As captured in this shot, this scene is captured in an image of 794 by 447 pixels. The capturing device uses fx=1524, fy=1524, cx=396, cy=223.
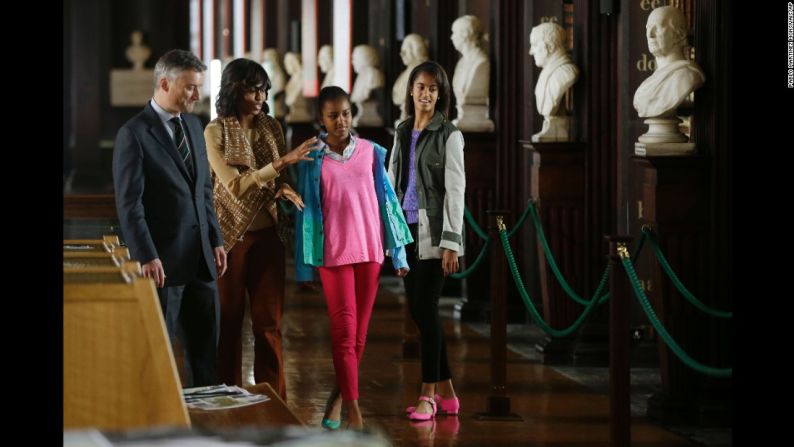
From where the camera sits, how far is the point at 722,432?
731 centimetres

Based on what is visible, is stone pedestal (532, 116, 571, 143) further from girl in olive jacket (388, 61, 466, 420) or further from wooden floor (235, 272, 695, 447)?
girl in olive jacket (388, 61, 466, 420)

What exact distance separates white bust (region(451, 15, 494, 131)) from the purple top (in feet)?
14.0

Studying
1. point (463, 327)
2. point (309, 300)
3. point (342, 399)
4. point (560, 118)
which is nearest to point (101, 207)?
point (309, 300)

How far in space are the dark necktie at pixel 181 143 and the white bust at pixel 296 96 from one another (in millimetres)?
15060

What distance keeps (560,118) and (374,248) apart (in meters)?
3.49

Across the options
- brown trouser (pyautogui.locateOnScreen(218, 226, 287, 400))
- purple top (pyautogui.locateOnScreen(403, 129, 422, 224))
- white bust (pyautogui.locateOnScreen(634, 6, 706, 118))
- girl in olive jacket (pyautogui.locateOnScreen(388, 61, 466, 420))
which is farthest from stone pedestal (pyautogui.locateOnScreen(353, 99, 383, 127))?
brown trouser (pyautogui.locateOnScreen(218, 226, 287, 400))

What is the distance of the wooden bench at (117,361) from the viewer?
123 inches

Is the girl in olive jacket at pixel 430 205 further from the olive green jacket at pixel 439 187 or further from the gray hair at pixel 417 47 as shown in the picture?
the gray hair at pixel 417 47

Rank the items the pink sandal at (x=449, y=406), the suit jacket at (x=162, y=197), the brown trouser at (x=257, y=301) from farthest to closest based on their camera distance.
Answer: the pink sandal at (x=449, y=406)
the brown trouser at (x=257, y=301)
the suit jacket at (x=162, y=197)

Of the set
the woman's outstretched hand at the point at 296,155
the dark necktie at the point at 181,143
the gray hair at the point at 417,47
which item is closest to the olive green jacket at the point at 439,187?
the woman's outstretched hand at the point at 296,155

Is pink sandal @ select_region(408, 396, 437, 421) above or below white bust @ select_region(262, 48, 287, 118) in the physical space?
below

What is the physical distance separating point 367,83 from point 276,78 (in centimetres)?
846

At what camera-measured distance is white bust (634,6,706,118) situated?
767cm

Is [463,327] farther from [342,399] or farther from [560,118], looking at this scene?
[342,399]
